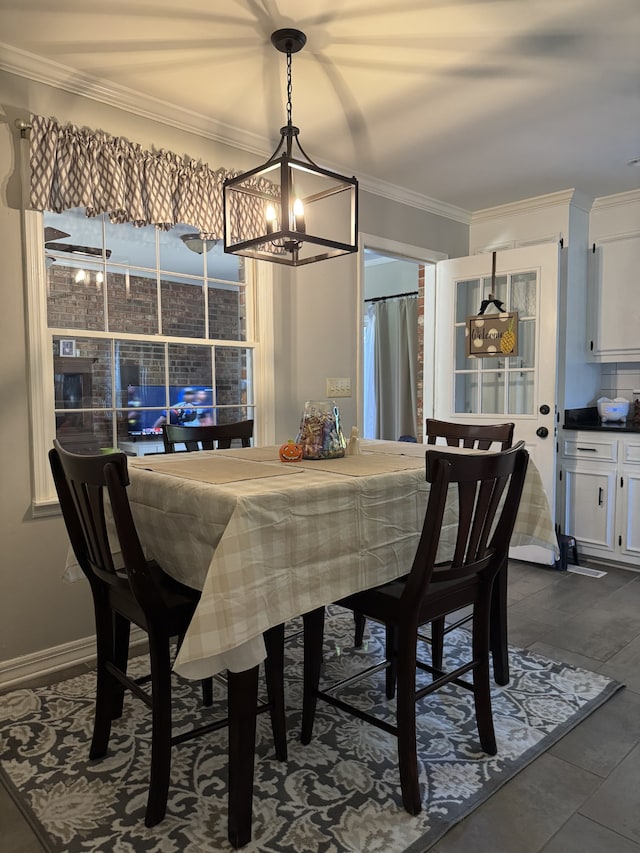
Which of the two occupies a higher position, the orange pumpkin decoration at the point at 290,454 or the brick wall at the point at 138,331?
the brick wall at the point at 138,331

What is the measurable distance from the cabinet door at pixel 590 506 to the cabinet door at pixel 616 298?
Answer: 2.94 ft

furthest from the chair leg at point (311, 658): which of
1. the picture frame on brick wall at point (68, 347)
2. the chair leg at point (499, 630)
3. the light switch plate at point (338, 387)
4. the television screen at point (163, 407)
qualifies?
the light switch plate at point (338, 387)

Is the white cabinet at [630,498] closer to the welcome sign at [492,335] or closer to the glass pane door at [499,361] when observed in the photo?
the glass pane door at [499,361]

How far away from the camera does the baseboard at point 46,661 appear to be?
2.47m

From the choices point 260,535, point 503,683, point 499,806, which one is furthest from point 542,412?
point 260,535

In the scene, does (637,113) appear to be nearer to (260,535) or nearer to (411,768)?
(260,535)

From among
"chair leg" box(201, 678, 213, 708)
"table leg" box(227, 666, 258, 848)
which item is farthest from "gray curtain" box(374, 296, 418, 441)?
"table leg" box(227, 666, 258, 848)

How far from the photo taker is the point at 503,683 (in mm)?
2396

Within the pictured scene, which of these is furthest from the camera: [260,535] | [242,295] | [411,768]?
[242,295]

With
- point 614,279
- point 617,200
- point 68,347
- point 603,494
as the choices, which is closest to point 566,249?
point 614,279

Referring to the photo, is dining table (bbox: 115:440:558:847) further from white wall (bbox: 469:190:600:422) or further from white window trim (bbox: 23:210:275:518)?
white wall (bbox: 469:190:600:422)

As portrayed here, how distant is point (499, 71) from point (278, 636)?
244 centimetres

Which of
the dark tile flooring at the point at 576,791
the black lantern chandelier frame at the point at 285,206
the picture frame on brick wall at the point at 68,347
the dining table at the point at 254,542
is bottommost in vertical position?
the dark tile flooring at the point at 576,791

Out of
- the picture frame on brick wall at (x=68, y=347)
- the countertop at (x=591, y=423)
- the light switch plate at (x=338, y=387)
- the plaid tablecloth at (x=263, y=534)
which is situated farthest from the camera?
the countertop at (x=591, y=423)
